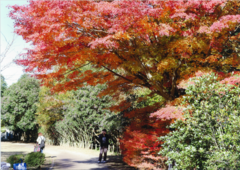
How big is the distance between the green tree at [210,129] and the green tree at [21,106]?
26.5 m

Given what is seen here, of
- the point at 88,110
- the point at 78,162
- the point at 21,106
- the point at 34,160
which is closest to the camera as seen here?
the point at 34,160

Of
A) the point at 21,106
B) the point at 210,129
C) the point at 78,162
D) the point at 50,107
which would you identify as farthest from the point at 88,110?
the point at 21,106

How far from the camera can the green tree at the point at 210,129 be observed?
4.15 meters

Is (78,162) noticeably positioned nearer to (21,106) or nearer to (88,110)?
(88,110)

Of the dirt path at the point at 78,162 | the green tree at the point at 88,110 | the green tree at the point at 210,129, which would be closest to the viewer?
the green tree at the point at 210,129

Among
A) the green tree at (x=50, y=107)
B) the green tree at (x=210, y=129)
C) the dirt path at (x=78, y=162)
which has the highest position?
the green tree at (x=50, y=107)

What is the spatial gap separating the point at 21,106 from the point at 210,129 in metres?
28.9

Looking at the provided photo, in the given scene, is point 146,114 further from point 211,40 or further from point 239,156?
point 239,156

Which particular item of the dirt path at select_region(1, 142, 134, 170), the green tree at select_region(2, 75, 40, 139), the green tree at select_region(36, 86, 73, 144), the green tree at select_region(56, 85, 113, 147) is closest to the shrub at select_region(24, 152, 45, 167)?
the dirt path at select_region(1, 142, 134, 170)

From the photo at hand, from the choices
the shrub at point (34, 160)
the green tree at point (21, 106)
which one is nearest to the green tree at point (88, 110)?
the shrub at point (34, 160)

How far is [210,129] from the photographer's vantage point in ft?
15.0

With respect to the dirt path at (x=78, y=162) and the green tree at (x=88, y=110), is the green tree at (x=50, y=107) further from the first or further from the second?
the dirt path at (x=78, y=162)

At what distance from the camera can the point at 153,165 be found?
8312mm

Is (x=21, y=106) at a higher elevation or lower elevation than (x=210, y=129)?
higher
